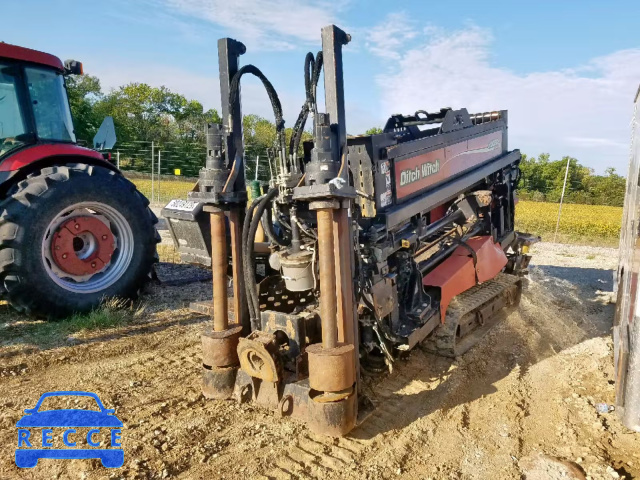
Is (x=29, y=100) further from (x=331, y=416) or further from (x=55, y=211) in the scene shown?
(x=331, y=416)

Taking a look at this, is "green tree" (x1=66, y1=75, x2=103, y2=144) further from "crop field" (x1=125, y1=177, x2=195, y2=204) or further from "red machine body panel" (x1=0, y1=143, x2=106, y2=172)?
"red machine body panel" (x1=0, y1=143, x2=106, y2=172)

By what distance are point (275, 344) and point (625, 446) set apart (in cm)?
224

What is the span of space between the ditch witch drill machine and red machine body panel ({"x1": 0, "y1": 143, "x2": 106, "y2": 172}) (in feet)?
7.09

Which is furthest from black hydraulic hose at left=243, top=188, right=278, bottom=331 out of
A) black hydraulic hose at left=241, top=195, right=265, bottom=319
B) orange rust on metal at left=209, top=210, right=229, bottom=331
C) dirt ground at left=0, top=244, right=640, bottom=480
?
dirt ground at left=0, top=244, right=640, bottom=480

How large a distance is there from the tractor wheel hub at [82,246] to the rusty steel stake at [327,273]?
3.44 m

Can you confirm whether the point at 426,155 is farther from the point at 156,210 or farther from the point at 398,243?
the point at 156,210

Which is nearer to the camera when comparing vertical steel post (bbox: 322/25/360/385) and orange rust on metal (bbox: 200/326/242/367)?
vertical steel post (bbox: 322/25/360/385)

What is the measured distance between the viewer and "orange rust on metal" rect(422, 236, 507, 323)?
448 centimetres

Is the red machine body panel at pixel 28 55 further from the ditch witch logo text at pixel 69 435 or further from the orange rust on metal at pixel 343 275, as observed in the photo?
the orange rust on metal at pixel 343 275

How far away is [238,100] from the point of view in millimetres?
3619

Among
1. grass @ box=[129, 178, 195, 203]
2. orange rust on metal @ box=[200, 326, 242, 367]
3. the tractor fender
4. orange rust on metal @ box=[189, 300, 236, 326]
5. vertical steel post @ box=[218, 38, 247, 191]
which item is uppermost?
vertical steel post @ box=[218, 38, 247, 191]

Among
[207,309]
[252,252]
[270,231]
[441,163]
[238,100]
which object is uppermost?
[238,100]

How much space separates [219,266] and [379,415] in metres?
1.47

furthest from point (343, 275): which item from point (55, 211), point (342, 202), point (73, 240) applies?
point (73, 240)
